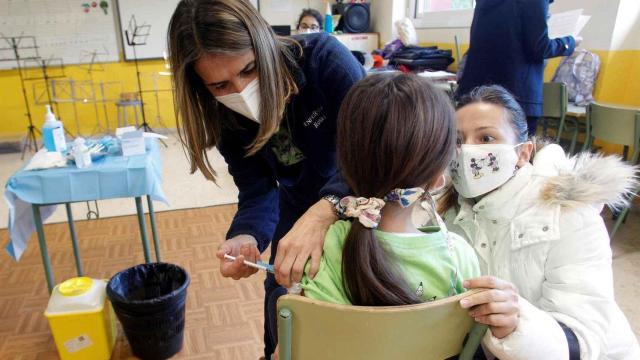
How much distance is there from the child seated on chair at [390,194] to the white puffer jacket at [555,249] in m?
0.15

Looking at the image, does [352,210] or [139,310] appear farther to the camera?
[139,310]

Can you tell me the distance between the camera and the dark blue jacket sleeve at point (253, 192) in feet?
3.85

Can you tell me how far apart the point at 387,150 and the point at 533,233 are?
1.40 ft

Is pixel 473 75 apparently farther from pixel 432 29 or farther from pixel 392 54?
pixel 432 29

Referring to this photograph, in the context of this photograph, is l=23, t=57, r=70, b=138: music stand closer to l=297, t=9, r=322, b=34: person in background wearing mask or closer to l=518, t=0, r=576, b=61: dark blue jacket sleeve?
l=297, t=9, r=322, b=34: person in background wearing mask

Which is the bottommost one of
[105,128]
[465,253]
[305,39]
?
[105,128]

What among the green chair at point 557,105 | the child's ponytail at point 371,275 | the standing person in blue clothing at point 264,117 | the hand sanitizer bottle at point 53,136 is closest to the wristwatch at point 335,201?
the standing person in blue clothing at point 264,117

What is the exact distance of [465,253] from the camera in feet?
2.72

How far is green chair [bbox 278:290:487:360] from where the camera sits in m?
0.64

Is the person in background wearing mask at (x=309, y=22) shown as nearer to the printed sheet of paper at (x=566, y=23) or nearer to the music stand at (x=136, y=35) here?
the printed sheet of paper at (x=566, y=23)

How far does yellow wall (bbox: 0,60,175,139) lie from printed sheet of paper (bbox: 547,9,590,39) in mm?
4800

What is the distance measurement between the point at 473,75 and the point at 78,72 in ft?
16.6

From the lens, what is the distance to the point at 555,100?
116 inches

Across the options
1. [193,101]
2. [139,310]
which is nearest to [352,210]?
[193,101]
